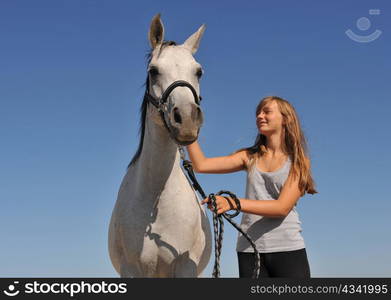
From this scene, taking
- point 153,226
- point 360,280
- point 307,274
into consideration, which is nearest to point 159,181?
point 153,226

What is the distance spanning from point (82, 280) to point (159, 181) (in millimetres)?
1258

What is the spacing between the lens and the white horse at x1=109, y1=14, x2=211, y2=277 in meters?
5.47

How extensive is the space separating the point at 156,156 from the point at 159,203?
0.50 m

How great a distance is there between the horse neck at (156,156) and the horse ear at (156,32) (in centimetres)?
87

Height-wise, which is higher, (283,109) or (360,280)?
(283,109)

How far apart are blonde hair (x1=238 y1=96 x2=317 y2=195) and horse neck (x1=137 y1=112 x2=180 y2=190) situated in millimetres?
846

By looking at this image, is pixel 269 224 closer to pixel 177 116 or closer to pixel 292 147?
pixel 292 147

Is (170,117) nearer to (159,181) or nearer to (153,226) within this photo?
(159,181)

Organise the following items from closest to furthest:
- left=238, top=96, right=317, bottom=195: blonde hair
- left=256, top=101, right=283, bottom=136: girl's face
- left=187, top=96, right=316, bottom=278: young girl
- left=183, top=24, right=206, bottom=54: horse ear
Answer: left=187, top=96, right=316, bottom=278: young girl
left=238, top=96, right=317, bottom=195: blonde hair
left=256, top=101, right=283, bottom=136: girl's face
left=183, top=24, right=206, bottom=54: horse ear

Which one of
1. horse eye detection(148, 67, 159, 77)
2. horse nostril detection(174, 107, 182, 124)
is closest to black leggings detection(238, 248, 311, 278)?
Result: horse nostril detection(174, 107, 182, 124)

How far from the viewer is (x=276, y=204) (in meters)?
5.18

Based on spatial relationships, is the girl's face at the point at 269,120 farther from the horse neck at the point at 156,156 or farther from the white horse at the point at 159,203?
the horse neck at the point at 156,156

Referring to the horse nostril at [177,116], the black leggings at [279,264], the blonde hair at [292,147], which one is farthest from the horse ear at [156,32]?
the black leggings at [279,264]

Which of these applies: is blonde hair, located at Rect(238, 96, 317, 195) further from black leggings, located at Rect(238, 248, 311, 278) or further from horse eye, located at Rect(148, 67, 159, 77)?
horse eye, located at Rect(148, 67, 159, 77)
